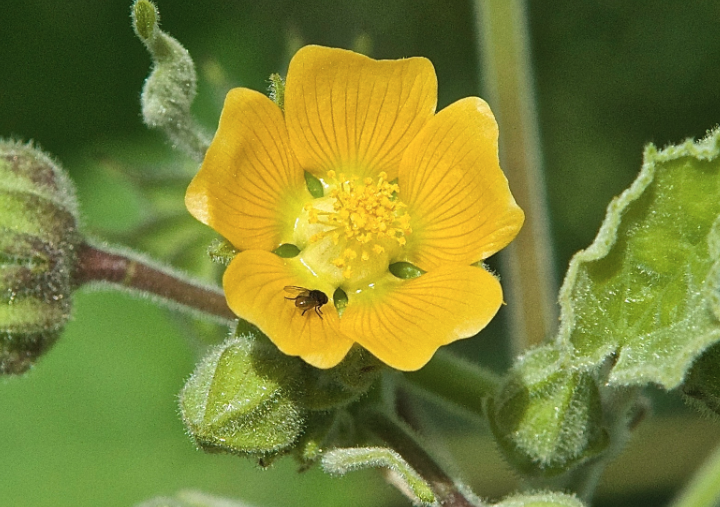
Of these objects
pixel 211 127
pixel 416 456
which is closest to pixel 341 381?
pixel 416 456

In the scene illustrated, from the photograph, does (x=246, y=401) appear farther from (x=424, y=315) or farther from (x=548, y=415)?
(x=548, y=415)

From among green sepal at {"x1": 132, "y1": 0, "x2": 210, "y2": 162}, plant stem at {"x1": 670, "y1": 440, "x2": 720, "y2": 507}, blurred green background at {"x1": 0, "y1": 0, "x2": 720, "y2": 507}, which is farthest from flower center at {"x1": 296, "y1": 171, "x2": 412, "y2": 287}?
plant stem at {"x1": 670, "y1": 440, "x2": 720, "y2": 507}

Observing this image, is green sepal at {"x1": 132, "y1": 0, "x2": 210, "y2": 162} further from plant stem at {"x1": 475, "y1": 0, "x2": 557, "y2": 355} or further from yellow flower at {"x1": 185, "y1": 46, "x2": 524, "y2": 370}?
plant stem at {"x1": 475, "y1": 0, "x2": 557, "y2": 355}

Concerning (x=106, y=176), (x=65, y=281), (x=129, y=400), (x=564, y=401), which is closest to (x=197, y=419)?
(x=65, y=281)

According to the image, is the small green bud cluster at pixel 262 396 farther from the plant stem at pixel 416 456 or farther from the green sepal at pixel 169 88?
the green sepal at pixel 169 88

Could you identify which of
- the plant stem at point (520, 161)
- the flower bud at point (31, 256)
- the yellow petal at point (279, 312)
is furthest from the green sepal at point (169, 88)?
the plant stem at point (520, 161)

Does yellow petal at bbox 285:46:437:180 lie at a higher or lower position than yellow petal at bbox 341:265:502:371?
higher
